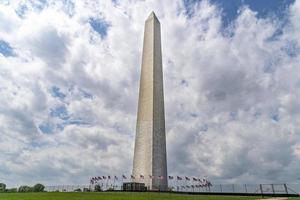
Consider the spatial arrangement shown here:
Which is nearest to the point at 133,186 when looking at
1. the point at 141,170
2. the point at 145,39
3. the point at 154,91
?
the point at 141,170

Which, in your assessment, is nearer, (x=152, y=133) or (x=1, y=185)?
(x=152, y=133)

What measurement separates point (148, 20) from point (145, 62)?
1068cm

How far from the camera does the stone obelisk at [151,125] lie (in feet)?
173

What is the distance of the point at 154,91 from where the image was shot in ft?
186

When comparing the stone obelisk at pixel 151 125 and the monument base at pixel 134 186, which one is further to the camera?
the stone obelisk at pixel 151 125

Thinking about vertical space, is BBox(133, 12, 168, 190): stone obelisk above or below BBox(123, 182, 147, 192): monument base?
above

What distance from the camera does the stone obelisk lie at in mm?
52781

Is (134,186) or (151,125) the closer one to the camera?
(134,186)

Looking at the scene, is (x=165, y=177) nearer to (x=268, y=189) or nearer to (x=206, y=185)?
(x=206, y=185)

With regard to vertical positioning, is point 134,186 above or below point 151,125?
below

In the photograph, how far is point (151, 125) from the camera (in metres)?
54.4

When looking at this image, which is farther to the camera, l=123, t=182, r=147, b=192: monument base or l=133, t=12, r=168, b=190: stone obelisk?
l=133, t=12, r=168, b=190: stone obelisk

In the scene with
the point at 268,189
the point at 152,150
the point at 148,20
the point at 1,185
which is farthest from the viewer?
the point at 1,185

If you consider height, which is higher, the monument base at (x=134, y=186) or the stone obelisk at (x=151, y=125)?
the stone obelisk at (x=151, y=125)
